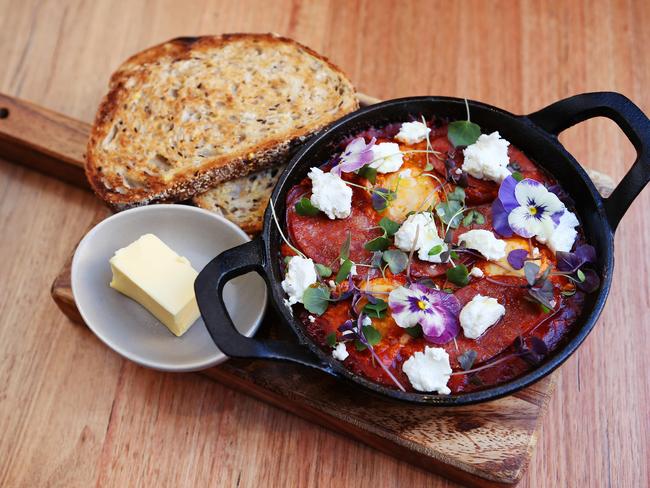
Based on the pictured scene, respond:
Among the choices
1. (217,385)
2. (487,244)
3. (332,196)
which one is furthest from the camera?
(217,385)

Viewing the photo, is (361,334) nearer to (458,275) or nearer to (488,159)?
(458,275)

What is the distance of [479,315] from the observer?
1.96 meters

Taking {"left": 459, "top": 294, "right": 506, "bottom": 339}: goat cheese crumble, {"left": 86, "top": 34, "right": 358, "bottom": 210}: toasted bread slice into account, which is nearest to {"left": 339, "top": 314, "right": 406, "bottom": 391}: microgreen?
{"left": 459, "top": 294, "right": 506, "bottom": 339}: goat cheese crumble

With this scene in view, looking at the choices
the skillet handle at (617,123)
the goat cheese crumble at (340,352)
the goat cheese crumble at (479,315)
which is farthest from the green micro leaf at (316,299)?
the skillet handle at (617,123)

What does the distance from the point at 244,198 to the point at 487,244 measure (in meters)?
0.91

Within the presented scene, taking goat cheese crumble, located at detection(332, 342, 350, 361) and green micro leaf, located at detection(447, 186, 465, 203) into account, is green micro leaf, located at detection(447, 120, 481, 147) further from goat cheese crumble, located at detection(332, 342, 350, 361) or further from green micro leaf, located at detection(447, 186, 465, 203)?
goat cheese crumble, located at detection(332, 342, 350, 361)

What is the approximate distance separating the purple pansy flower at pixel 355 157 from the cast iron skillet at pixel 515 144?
0.10 m

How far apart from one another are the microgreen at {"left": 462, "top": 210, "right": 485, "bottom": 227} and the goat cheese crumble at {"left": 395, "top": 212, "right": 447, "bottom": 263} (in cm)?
12

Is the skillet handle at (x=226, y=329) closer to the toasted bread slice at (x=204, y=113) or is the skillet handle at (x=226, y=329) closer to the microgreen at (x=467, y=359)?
the microgreen at (x=467, y=359)

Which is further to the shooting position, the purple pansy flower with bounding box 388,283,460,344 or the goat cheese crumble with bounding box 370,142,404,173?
the goat cheese crumble with bounding box 370,142,404,173

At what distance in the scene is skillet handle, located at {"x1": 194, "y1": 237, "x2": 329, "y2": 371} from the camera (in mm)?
1965

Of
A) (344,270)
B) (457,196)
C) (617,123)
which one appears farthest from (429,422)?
(617,123)

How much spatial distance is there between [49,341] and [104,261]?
413mm

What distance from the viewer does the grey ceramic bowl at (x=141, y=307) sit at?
2297mm
